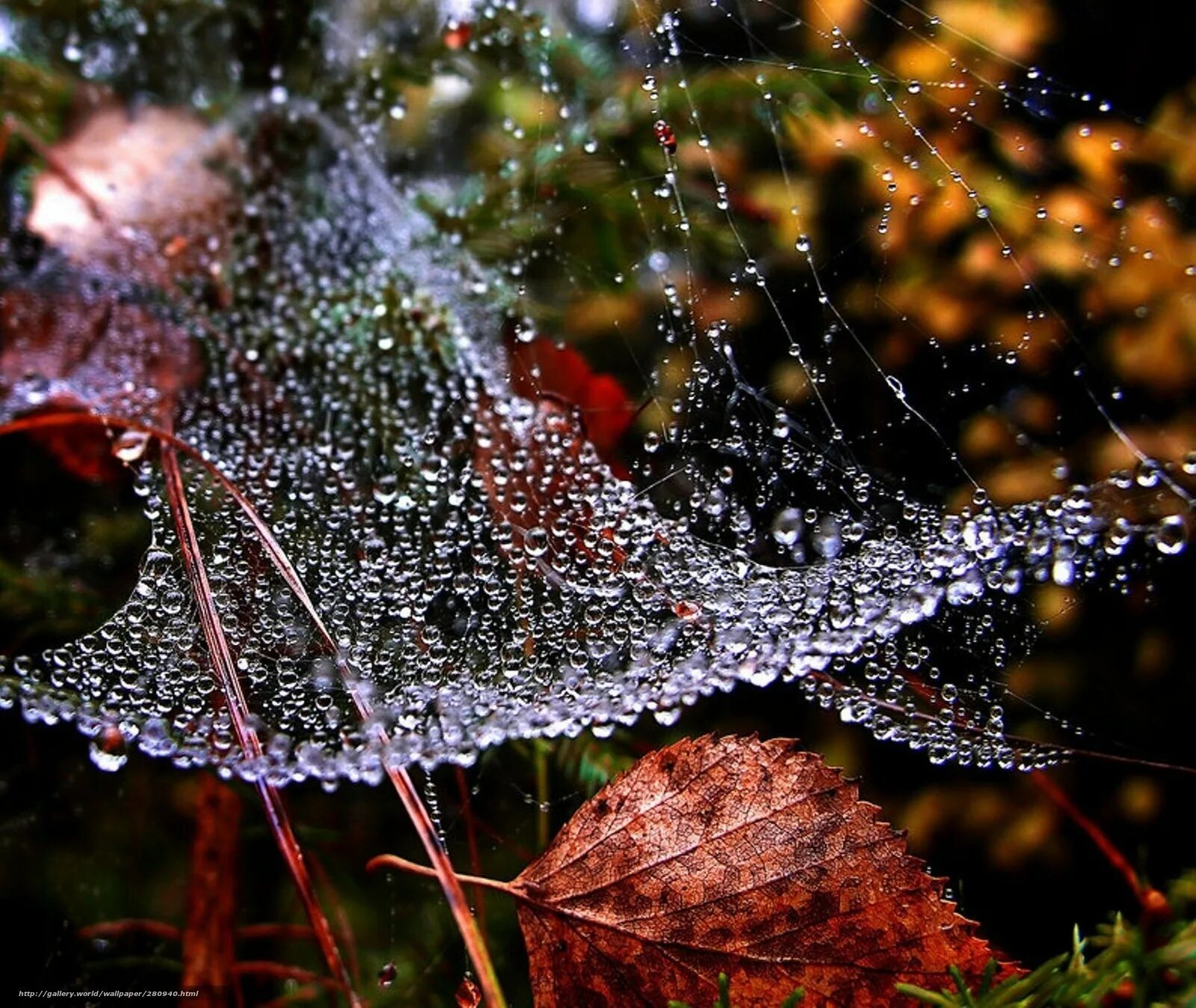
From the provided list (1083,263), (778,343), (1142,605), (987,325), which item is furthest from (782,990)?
(1083,263)

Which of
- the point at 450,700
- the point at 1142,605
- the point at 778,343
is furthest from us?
the point at 1142,605

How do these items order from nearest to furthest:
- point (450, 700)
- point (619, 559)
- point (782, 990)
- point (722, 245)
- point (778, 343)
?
1. point (782, 990)
2. point (450, 700)
3. point (619, 559)
4. point (778, 343)
5. point (722, 245)

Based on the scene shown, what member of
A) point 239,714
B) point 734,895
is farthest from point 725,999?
point 239,714

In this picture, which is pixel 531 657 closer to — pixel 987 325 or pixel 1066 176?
pixel 987 325

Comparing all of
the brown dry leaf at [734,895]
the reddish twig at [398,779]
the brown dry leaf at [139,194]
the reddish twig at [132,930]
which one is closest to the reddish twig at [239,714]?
the reddish twig at [398,779]

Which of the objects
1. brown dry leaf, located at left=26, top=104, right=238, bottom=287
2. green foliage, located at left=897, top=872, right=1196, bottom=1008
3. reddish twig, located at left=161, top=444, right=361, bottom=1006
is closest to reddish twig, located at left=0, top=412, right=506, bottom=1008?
reddish twig, located at left=161, top=444, right=361, bottom=1006

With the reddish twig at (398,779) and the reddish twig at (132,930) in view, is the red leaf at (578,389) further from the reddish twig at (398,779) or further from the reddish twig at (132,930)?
the reddish twig at (132,930)
